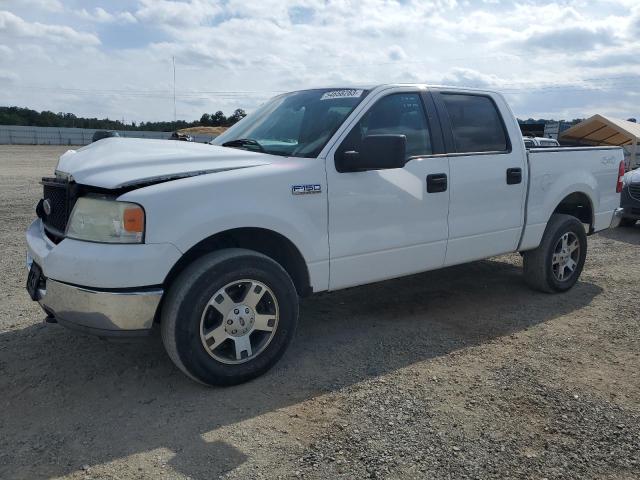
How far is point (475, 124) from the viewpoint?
195 inches

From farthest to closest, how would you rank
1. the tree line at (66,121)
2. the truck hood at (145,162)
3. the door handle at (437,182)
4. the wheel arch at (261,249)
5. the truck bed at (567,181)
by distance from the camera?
the tree line at (66,121), the truck bed at (567,181), the door handle at (437,182), the wheel arch at (261,249), the truck hood at (145,162)

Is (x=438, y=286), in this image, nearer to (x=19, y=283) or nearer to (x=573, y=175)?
(x=573, y=175)

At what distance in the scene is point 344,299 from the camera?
5.52 m

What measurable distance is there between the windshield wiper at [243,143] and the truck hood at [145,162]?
0.25 meters

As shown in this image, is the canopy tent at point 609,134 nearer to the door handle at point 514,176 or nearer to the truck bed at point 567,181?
the truck bed at point 567,181

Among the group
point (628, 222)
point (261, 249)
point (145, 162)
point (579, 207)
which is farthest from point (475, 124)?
point (628, 222)

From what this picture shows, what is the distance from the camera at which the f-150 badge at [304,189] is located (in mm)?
3719

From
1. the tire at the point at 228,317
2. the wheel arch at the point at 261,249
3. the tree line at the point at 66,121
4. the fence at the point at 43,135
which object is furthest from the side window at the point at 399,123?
the tree line at the point at 66,121

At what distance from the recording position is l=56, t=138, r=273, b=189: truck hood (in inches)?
131

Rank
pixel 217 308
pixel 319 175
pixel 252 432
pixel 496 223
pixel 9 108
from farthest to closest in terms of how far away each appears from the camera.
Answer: pixel 9 108
pixel 496 223
pixel 319 175
pixel 217 308
pixel 252 432

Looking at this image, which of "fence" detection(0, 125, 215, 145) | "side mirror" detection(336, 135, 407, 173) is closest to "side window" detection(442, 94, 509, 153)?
"side mirror" detection(336, 135, 407, 173)

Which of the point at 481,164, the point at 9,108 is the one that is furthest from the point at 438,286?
the point at 9,108

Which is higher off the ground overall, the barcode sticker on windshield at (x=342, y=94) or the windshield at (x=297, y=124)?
the barcode sticker on windshield at (x=342, y=94)

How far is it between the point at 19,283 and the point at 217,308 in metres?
3.13
